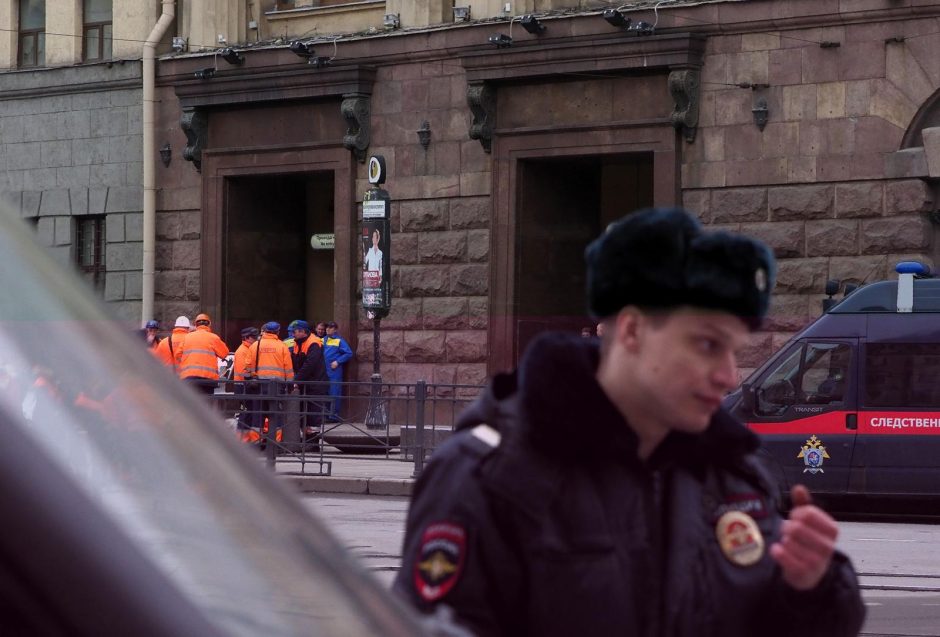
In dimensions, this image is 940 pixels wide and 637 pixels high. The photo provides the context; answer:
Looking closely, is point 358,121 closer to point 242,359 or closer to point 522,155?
point 522,155

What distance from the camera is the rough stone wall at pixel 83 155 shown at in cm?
2569

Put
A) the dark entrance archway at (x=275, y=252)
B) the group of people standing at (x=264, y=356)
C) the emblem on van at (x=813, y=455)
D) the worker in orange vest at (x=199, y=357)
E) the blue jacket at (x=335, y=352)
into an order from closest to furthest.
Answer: the emblem on van at (x=813, y=455) → the group of people standing at (x=264, y=356) → the worker in orange vest at (x=199, y=357) → the blue jacket at (x=335, y=352) → the dark entrance archway at (x=275, y=252)

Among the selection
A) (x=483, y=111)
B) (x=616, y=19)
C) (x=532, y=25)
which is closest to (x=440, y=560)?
(x=616, y=19)

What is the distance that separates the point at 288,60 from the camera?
2448 cm

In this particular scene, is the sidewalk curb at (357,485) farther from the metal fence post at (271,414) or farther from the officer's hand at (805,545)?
the officer's hand at (805,545)

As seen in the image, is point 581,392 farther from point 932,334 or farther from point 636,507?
point 932,334

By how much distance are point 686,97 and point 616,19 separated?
3.99 feet

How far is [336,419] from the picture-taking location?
18.3 meters

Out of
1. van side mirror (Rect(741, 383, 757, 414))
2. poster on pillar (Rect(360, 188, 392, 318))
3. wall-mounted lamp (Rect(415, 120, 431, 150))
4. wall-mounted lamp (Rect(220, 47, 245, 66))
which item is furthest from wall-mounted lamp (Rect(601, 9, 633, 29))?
van side mirror (Rect(741, 383, 757, 414))

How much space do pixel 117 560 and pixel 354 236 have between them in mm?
23178

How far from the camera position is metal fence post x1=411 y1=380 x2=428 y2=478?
702 inches

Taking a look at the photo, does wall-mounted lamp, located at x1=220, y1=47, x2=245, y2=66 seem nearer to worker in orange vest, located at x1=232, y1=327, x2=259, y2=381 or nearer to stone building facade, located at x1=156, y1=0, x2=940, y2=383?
stone building facade, located at x1=156, y1=0, x2=940, y2=383

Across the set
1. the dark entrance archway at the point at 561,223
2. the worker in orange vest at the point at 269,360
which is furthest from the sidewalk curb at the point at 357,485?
the dark entrance archway at the point at 561,223

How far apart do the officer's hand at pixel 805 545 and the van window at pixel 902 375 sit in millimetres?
12814
